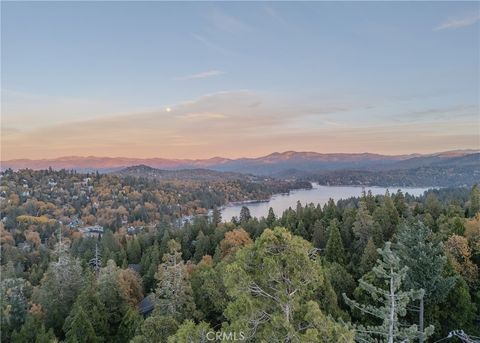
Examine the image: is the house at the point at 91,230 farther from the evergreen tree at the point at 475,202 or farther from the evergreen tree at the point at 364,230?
the evergreen tree at the point at 475,202

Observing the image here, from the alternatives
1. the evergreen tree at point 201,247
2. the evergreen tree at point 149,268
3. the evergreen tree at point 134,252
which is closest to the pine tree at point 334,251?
the evergreen tree at point 149,268

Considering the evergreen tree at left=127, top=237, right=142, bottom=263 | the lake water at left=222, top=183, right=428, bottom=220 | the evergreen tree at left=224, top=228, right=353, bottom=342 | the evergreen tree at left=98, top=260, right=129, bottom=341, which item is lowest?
the lake water at left=222, top=183, right=428, bottom=220

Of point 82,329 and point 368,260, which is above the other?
point 368,260

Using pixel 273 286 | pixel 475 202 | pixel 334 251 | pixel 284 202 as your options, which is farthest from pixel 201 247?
pixel 284 202

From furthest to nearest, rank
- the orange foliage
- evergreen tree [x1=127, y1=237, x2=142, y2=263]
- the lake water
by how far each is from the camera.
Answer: the lake water, evergreen tree [x1=127, y1=237, x2=142, y2=263], the orange foliage

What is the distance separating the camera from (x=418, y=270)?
16.7 metres

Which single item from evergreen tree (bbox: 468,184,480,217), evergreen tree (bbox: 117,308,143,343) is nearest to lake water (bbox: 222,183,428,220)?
evergreen tree (bbox: 468,184,480,217)

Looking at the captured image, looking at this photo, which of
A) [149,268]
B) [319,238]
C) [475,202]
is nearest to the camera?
[149,268]

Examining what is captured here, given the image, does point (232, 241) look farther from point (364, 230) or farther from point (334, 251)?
point (364, 230)

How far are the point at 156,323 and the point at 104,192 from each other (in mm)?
124925

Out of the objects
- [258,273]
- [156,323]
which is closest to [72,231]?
[156,323]

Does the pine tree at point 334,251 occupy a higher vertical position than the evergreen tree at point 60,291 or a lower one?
higher

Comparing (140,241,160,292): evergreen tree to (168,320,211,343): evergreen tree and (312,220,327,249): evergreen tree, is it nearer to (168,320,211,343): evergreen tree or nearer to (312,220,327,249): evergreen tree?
(312,220,327,249): evergreen tree

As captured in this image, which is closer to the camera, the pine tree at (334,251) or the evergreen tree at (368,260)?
the evergreen tree at (368,260)
